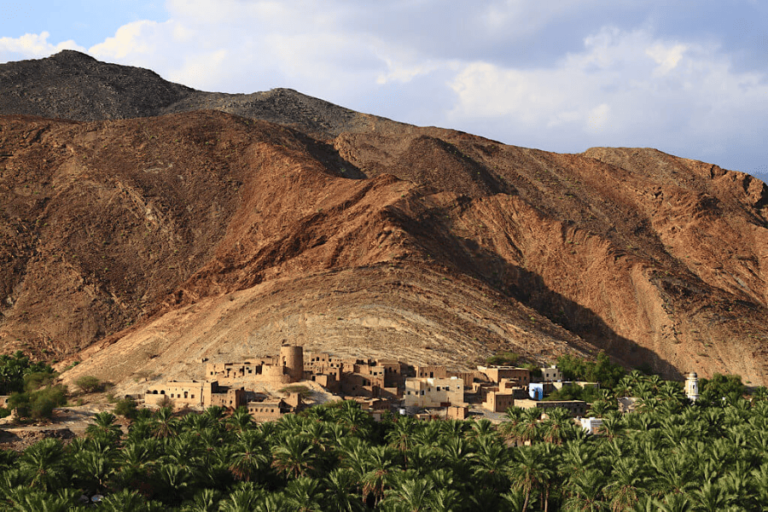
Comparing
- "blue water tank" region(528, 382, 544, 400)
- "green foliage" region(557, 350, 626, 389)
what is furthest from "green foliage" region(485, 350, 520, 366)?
"blue water tank" region(528, 382, 544, 400)

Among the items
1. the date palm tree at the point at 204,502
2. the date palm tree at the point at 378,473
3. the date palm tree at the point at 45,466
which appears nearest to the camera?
the date palm tree at the point at 204,502

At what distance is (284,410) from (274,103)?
109900mm

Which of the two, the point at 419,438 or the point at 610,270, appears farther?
the point at 610,270

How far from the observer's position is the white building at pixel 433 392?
57.7 m

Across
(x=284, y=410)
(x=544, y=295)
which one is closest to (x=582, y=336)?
(x=544, y=295)

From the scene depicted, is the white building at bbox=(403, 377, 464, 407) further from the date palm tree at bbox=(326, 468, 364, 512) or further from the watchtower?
the date palm tree at bbox=(326, 468, 364, 512)

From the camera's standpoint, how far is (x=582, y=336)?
300 ft

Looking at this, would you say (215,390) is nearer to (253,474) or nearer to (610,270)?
(253,474)

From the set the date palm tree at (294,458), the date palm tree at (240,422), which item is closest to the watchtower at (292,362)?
the date palm tree at (240,422)

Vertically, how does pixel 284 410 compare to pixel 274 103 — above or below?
below

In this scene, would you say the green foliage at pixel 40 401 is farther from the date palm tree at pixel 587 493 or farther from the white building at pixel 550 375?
the date palm tree at pixel 587 493

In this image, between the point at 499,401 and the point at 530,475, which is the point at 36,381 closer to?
the point at 499,401

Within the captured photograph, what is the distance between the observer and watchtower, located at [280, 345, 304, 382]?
5828cm

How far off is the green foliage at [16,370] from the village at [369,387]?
17366 millimetres
